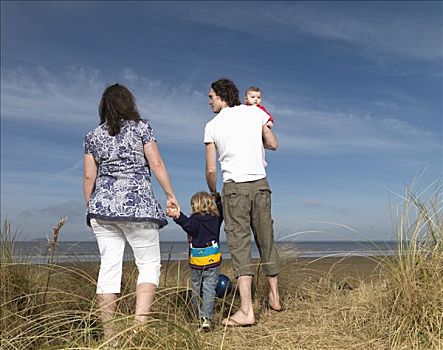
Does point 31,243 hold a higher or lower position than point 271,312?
higher

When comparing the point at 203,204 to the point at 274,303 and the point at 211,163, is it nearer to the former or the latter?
the point at 211,163

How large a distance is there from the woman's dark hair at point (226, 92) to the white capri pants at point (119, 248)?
147 cm

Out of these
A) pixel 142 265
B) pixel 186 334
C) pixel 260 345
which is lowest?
pixel 260 345

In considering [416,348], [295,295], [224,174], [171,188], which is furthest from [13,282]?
[416,348]

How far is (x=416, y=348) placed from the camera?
3.58 m

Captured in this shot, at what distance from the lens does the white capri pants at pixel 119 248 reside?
412cm

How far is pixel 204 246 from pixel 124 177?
110 centimetres

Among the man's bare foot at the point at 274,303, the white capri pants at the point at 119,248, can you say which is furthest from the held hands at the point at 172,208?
the man's bare foot at the point at 274,303

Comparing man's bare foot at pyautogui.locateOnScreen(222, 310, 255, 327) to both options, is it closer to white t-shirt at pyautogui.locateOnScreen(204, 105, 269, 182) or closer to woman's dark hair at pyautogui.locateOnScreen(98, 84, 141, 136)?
white t-shirt at pyautogui.locateOnScreen(204, 105, 269, 182)

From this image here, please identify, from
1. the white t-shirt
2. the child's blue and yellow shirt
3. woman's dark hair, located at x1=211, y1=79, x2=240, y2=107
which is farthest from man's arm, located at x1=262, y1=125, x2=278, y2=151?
the child's blue and yellow shirt

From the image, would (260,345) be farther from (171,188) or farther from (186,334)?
(171,188)

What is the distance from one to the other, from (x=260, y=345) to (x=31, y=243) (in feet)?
8.12

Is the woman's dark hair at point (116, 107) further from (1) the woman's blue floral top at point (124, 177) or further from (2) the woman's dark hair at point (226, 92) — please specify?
(2) the woman's dark hair at point (226, 92)

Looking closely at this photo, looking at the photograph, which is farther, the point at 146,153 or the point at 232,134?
the point at 232,134
